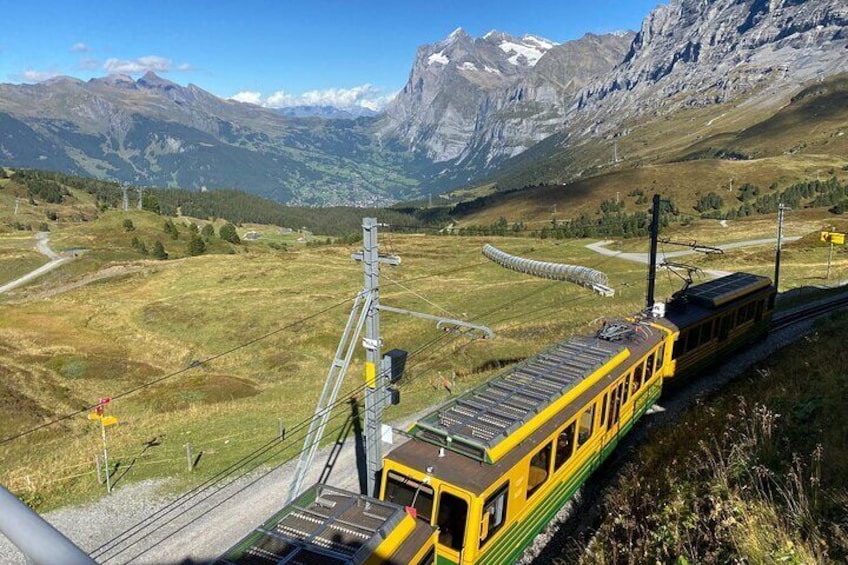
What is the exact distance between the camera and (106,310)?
70938mm

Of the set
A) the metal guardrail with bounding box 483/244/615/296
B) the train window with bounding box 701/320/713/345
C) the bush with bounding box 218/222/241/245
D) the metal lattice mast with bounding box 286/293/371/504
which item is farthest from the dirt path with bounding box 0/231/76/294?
the train window with bounding box 701/320/713/345

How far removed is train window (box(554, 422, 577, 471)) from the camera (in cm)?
1625

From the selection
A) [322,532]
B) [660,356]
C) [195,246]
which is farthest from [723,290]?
[195,246]

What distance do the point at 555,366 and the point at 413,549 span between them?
9347 millimetres

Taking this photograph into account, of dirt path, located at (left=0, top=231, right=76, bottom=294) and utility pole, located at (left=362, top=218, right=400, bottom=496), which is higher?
utility pole, located at (left=362, top=218, right=400, bottom=496)

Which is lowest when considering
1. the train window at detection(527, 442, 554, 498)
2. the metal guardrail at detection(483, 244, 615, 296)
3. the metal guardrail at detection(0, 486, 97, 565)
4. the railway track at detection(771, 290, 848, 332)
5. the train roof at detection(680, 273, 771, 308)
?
the metal guardrail at detection(483, 244, 615, 296)

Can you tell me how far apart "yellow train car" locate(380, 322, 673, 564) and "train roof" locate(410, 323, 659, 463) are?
3 centimetres

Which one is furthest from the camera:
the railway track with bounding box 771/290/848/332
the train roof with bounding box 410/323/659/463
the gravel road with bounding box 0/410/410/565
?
the railway track with bounding box 771/290/848/332

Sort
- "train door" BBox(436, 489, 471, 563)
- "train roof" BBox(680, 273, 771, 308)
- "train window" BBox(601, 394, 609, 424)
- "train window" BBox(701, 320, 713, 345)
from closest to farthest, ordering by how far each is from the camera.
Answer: "train door" BBox(436, 489, 471, 563) → "train window" BBox(601, 394, 609, 424) → "train window" BBox(701, 320, 713, 345) → "train roof" BBox(680, 273, 771, 308)

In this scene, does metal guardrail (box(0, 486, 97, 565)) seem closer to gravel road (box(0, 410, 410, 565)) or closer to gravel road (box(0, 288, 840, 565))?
gravel road (box(0, 288, 840, 565))

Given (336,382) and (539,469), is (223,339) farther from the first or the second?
(539,469)

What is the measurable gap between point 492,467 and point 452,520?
167 centimetres

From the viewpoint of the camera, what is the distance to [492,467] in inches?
546

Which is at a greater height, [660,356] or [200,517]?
[660,356]
